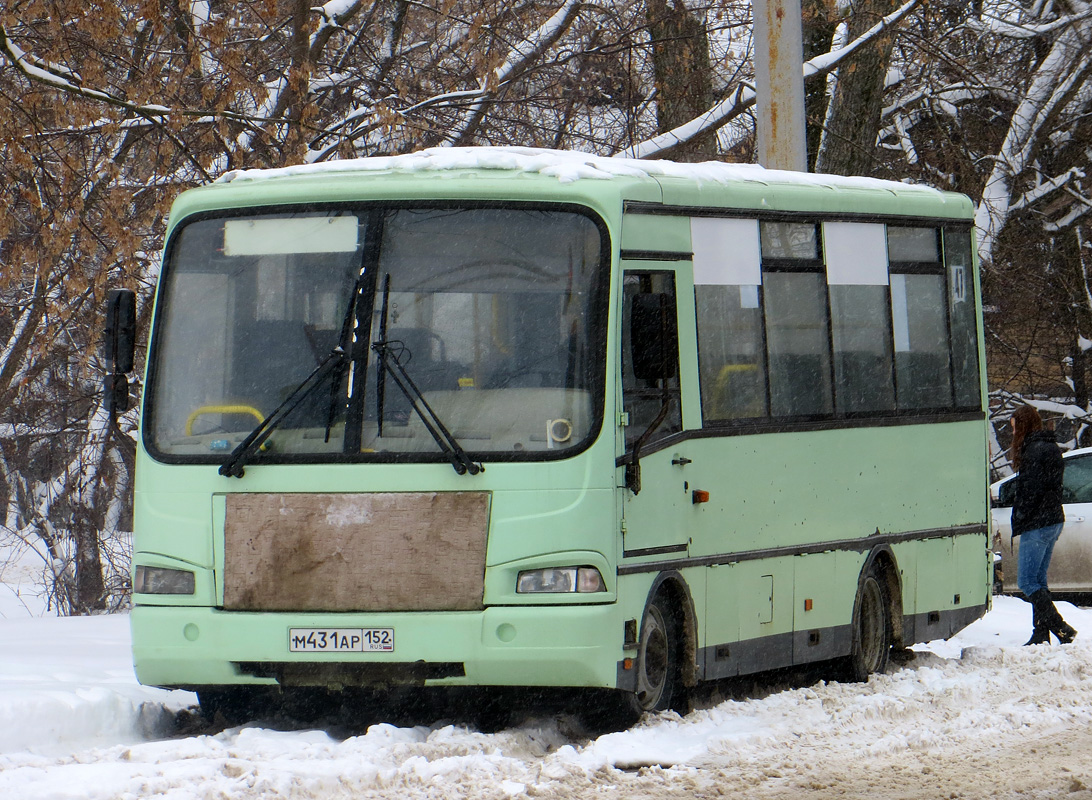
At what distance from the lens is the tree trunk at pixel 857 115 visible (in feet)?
61.8

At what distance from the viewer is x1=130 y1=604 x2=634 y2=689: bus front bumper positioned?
314 inches

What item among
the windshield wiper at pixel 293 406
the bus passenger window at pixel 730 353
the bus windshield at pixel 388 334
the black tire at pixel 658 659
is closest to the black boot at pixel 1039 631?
the bus passenger window at pixel 730 353

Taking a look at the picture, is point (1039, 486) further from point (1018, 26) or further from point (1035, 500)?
point (1018, 26)

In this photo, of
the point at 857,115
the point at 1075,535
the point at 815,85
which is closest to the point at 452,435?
the point at 1075,535

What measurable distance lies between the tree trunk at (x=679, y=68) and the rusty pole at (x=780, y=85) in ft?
7.86

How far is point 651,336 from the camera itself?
8.32 metres

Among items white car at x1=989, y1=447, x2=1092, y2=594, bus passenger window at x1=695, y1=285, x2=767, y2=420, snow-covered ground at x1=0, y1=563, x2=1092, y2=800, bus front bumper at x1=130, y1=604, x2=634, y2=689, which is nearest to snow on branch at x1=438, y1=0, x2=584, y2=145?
white car at x1=989, y1=447, x2=1092, y2=594

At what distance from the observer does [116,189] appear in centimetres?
1427

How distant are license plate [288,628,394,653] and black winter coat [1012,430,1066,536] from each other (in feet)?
20.4

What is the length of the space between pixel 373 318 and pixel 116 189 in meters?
6.51

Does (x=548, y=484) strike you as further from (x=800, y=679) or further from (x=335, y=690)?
(x=800, y=679)

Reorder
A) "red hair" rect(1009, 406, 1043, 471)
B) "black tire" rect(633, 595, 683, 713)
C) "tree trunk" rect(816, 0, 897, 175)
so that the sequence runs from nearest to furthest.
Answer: "black tire" rect(633, 595, 683, 713) < "red hair" rect(1009, 406, 1043, 471) < "tree trunk" rect(816, 0, 897, 175)

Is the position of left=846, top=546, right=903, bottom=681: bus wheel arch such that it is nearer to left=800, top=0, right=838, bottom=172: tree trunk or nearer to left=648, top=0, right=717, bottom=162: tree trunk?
left=648, top=0, right=717, bottom=162: tree trunk

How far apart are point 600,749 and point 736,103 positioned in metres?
9.92
